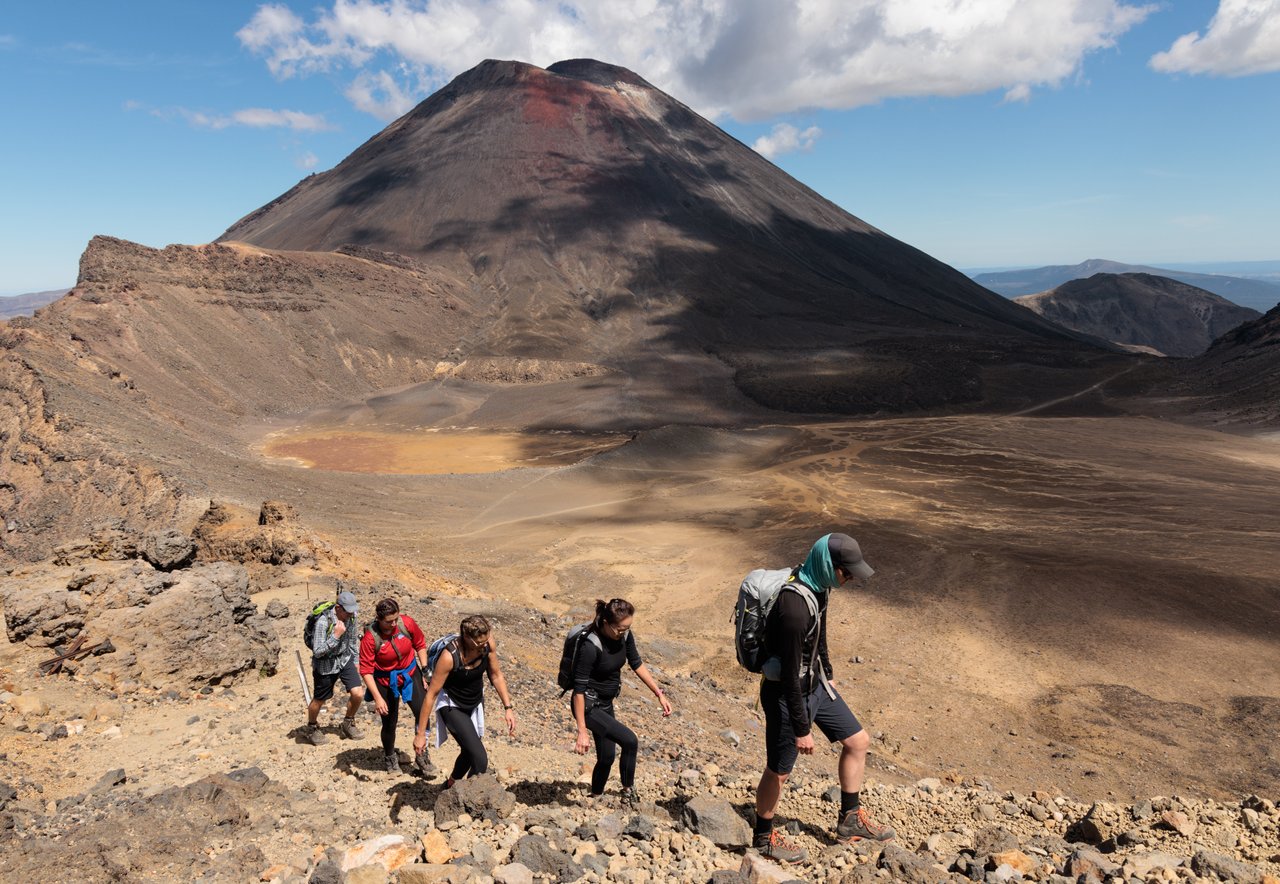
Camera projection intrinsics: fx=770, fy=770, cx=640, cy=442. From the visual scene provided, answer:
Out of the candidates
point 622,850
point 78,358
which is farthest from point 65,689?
point 78,358

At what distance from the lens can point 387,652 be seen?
5.54 m

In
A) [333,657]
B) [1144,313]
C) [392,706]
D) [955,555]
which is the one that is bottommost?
[955,555]

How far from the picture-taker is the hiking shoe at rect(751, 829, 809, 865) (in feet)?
13.8

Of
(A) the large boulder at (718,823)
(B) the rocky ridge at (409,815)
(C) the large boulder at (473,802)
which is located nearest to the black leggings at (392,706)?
(B) the rocky ridge at (409,815)

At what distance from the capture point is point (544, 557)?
19.7 metres

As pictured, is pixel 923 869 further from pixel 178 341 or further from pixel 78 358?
pixel 178 341

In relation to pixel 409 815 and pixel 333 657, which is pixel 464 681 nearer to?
pixel 409 815

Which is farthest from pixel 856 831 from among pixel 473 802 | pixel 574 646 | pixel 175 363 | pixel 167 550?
pixel 175 363

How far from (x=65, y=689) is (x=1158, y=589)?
18.0 meters

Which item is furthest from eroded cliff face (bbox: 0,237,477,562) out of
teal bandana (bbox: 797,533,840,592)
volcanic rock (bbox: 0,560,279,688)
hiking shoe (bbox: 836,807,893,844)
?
hiking shoe (bbox: 836,807,893,844)

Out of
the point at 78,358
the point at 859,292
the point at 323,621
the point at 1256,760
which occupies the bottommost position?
the point at 1256,760

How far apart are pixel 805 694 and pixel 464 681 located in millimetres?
2099

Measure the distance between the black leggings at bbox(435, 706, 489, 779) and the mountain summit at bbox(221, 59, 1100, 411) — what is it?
38779 mm

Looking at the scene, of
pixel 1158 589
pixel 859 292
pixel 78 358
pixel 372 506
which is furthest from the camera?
pixel 859 292
